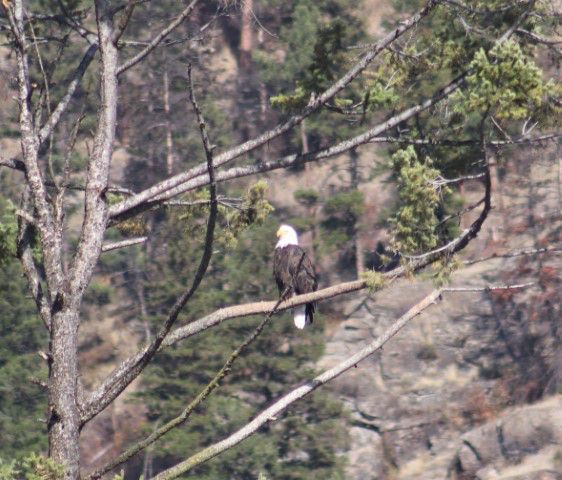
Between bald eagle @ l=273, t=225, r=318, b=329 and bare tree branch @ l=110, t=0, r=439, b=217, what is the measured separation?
4381mm

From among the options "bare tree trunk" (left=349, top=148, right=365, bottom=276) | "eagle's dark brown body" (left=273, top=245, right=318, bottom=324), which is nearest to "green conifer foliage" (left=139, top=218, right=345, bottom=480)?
"bare tree trunk" (left=349, top=148, right=365, bottom=276)

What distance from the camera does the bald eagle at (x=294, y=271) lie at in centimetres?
1330

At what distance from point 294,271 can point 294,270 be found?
1.23 feet

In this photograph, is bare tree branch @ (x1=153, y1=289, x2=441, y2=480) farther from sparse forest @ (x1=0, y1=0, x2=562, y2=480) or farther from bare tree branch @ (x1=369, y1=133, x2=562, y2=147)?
sparse forest @ (x1=0, y1=0, x2=562, y2=480)

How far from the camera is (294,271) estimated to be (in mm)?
12703

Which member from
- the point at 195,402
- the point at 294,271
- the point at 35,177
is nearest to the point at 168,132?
the point at 294,271

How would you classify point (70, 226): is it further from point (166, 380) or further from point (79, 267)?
point (79, 267)

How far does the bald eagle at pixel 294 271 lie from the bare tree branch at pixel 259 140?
4.38 m

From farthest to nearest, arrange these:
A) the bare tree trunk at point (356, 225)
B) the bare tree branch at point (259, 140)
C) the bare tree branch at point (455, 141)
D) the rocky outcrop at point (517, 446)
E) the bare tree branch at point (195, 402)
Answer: the bare tree trunk at point (356, 225), the rocky outcrop at point (517, 446), the bare tree branch at point (455, 141), the bare tree branch at point (259, 140), the bare tree branch at point (195, 402)

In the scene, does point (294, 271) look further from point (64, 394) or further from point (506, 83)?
A: point (64, 394)

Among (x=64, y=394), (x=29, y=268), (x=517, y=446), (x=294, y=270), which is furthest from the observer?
(x=517, y=446)

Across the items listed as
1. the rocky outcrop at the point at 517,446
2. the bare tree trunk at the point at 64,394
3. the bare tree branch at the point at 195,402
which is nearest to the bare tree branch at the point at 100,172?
the bare tree trunk at the point at 64,394

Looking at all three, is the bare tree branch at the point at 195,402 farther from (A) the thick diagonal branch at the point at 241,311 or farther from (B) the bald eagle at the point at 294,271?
(B) the bald eagle at the point at 294,271

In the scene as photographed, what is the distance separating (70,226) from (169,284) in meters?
8.49
